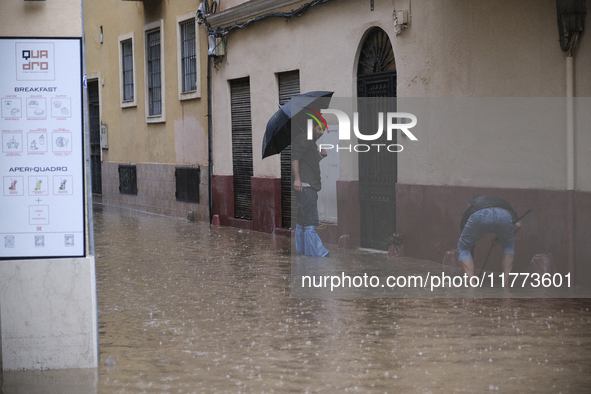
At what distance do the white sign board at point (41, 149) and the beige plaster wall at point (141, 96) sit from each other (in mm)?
12419

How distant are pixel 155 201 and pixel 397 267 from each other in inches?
446

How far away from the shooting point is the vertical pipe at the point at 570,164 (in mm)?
9008

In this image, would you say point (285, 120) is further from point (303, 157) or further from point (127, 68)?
point (127, 68)

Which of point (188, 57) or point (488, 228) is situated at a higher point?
point (188, 57)

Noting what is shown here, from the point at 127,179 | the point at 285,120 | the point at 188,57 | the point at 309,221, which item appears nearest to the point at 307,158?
the point at 285,120

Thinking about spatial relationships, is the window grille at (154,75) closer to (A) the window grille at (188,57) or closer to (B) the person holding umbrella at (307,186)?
(A) the window grille at (188,57)

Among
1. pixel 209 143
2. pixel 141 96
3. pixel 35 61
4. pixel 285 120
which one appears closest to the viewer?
pixel 35 61

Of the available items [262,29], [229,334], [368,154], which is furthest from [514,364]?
[262,29]

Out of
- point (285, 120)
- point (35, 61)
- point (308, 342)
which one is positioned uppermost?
point (35, 61)

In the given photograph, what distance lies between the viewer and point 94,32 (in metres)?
24.2

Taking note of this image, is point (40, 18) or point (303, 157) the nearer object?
point (40, 18)

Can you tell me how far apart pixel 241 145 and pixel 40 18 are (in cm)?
1113

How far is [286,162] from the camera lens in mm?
15180

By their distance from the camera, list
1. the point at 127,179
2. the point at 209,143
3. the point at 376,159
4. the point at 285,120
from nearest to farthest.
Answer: the point at 285,120 → the point at 376,159 → the point at 209,143 → the point at 127,179
